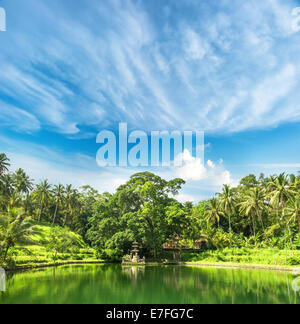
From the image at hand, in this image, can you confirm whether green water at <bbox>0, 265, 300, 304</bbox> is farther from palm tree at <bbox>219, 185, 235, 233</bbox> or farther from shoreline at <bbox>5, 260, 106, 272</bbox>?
palm tree at <bbox>219, 185, 235, 233</bbox>

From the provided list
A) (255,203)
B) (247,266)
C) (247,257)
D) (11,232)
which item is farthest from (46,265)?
(255,203)

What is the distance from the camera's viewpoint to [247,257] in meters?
28.8

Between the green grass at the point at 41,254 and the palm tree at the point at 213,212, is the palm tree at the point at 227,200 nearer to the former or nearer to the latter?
the palm tree at the point at 213,212

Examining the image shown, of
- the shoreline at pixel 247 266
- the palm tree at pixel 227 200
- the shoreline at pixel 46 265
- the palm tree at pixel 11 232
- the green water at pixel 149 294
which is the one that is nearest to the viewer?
the green water at pixel 149 294

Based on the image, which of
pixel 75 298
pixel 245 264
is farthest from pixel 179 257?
pixel 75 298

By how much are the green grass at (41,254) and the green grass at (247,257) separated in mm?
13736

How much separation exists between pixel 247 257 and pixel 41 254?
22.8 meters

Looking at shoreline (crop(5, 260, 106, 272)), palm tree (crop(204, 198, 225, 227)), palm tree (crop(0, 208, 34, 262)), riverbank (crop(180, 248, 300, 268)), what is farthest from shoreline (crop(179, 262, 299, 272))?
palm tree (crop(0, 208, 34, 262))

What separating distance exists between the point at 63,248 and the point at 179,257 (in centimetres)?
1502

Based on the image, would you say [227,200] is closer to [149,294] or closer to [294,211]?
[294,211]

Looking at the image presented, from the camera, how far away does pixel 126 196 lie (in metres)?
36.3

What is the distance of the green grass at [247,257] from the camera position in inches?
999

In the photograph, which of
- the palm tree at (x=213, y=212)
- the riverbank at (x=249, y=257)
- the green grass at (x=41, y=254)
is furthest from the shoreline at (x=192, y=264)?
the palm tree at (x=213, y=212)
